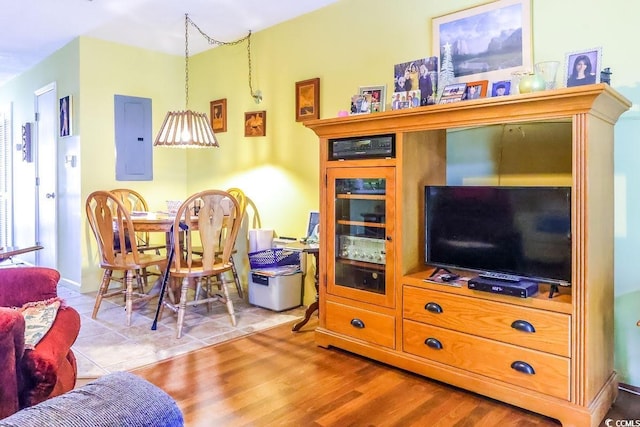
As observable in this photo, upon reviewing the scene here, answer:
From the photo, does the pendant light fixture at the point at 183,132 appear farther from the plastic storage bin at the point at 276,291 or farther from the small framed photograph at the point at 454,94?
the small framed photograph at the point at 454,94

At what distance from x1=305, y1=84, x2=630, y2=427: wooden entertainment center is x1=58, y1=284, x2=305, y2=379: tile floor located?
→ 79 cm

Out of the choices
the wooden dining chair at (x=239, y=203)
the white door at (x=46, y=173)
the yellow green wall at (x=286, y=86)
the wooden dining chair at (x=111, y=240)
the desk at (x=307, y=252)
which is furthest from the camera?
the white door at (x=46, y=173)

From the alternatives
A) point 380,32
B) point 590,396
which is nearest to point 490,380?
point 590,396

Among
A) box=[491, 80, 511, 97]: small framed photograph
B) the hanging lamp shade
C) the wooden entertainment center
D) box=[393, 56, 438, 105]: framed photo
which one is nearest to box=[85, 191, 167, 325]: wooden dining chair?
the hanging lamp shade

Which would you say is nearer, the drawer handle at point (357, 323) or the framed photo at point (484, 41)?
the framed photo at point (484, 41)

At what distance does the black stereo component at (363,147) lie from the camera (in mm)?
2668

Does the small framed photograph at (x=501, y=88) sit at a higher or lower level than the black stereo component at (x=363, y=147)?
higher

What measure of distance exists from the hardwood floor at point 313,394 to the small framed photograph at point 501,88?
1.60m

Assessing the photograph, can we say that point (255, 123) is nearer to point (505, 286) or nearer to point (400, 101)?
point (400, 101)

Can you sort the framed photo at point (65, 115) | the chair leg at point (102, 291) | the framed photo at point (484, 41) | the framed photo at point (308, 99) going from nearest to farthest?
the framed photo at point (484, 41)
the chair leg at point (102, 291)
the framed photo at point (308, 99)
the framed photo at point (65, 115)

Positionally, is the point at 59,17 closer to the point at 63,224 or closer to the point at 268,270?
the point at 63,224

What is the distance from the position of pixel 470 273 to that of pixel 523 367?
656mm

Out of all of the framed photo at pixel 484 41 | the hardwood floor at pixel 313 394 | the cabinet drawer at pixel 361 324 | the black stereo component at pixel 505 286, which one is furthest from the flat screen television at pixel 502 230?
the framed photo at pixel 484 41

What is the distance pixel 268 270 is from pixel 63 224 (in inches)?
98.9
